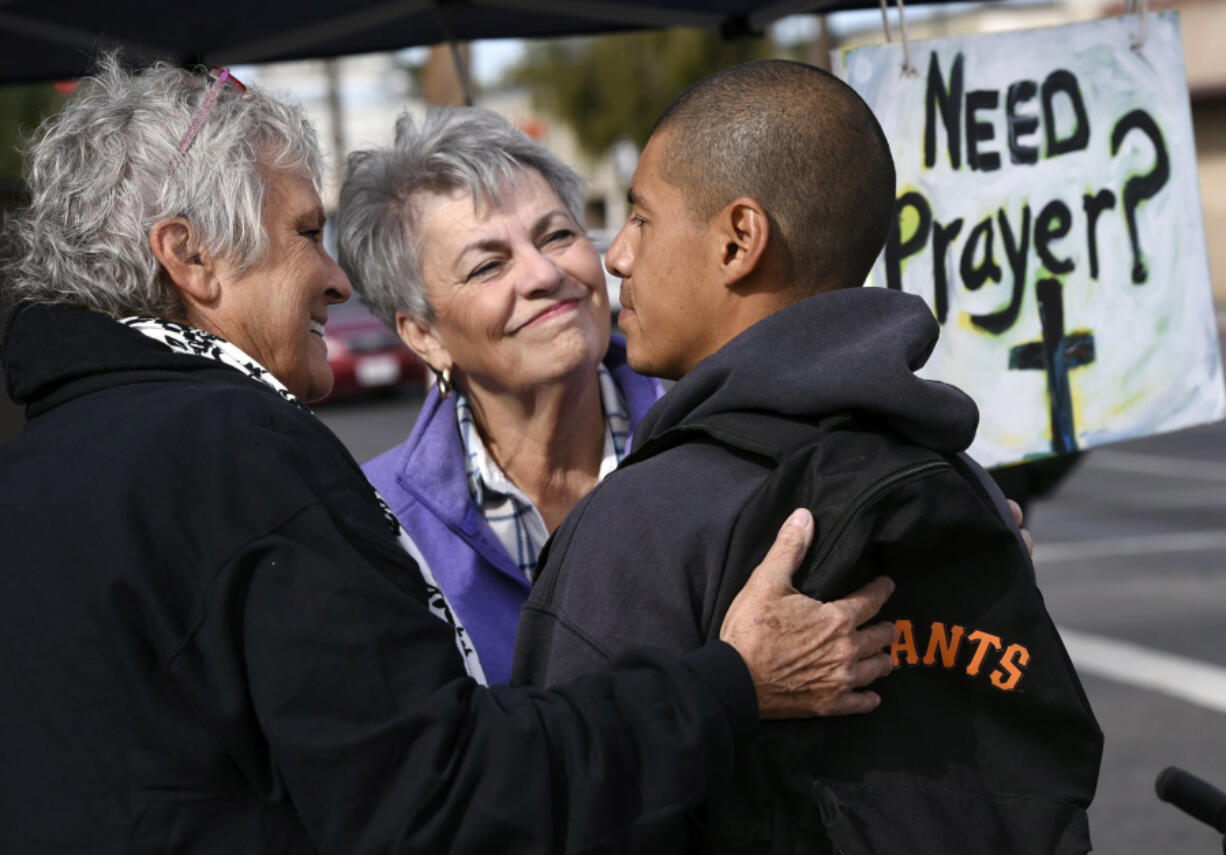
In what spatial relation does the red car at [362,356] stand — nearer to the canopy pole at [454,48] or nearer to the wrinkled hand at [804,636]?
the canopy pole at [454,48]

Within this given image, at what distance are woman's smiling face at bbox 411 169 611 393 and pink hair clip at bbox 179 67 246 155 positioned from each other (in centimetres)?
98

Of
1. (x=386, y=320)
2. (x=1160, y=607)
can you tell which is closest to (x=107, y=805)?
(x=386, y=320)

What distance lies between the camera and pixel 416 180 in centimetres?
317

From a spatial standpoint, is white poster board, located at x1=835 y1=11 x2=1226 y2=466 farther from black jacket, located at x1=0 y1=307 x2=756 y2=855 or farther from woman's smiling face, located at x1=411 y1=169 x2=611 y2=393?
black jacket, located at x1=0 y1=307 x2=756 y2=855

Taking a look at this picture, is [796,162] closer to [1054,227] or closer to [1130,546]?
[1054,227]

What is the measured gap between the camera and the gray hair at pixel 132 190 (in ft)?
6.51

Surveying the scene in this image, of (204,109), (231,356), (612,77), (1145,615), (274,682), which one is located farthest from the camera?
(612,77)

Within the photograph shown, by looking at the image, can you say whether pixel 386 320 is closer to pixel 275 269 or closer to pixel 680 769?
pixel 275 269

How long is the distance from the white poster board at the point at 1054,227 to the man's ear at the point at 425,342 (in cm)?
100

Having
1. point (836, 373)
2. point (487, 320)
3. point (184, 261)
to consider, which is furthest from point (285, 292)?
point (487, 320)

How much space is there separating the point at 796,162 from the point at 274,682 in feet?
3.02

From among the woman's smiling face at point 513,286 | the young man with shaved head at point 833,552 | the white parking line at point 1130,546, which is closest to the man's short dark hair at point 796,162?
the young man with shaved head at point 833,552

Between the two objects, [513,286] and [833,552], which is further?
[513,286]

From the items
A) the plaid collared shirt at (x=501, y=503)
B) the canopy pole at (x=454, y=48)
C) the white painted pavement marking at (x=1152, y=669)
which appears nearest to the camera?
the plaid collared shirt at (x=501, y=503)
